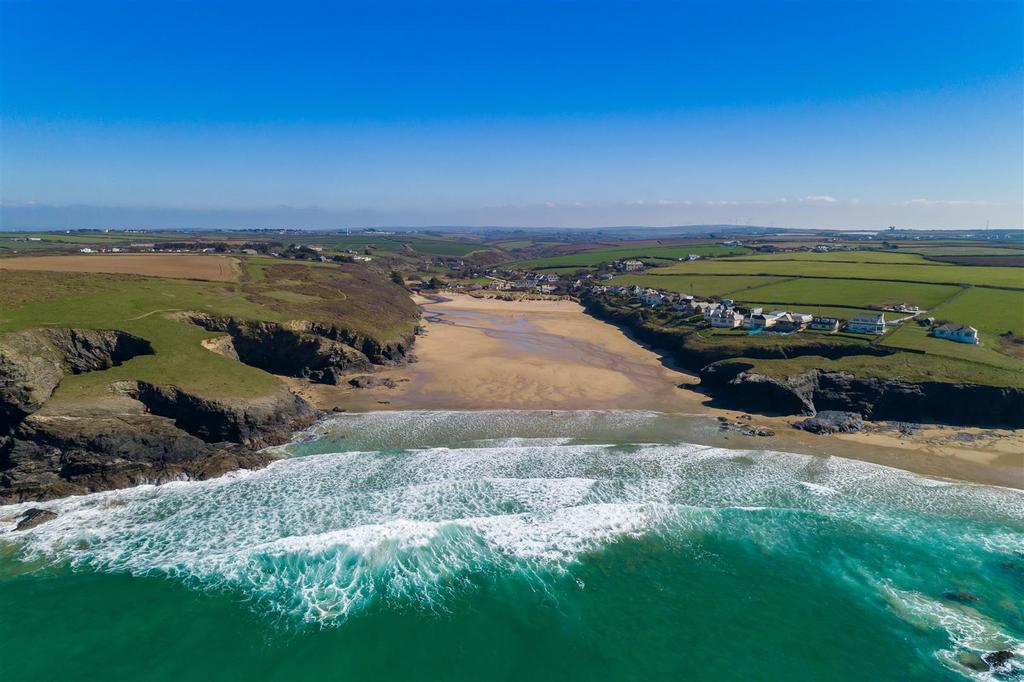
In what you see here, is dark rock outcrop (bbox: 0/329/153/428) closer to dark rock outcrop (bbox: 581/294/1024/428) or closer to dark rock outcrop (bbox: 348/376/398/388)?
dark rock outcrop (bbox: 348/376/398/388)

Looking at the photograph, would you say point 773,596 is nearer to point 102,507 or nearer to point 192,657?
point 192,657

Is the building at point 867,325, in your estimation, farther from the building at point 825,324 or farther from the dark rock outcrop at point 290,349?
the dark rock outcrop at point 290,349

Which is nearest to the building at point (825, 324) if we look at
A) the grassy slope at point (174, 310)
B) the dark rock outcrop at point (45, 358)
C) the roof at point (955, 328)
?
the roof at point (955, 328)

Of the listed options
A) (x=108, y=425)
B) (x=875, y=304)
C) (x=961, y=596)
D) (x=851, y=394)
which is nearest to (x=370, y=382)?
(x=108, y=425)

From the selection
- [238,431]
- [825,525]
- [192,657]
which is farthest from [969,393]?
[238,431]

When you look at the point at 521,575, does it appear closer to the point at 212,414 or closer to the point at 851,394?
the point at 212,414

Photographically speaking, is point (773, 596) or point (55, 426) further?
point (55, 426)

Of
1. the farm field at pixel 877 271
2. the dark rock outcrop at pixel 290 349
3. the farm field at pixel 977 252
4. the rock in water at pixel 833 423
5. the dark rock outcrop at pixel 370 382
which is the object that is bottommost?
the rock in water at pixel 833 423

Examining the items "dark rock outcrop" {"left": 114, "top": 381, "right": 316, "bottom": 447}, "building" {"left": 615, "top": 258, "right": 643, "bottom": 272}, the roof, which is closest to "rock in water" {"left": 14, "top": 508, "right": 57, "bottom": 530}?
"dark rock outcrop" {"left": 114, "top": 381, "right": 316, "bottom": 447}
